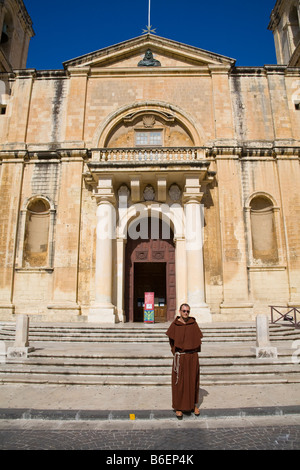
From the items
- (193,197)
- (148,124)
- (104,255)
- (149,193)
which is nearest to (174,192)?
(149,193)

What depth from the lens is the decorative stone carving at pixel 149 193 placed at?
54.3ft

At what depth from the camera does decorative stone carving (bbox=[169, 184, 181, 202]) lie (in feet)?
54.1

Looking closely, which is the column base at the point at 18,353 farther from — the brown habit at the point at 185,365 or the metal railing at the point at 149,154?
the metal railing at the point at 149,154

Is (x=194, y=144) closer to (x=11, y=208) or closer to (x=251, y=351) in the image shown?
(x=11, y=208)

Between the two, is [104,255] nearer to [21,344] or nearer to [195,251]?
[195,251]

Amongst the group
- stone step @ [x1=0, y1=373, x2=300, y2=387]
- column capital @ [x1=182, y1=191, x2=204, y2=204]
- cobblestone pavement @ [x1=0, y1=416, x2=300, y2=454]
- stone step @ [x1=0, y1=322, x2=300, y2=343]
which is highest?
column capital @ [x1=182, y1=191, x2=204, y2=204]

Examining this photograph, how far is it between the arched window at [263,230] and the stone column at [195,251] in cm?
296

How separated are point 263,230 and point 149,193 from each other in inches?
245

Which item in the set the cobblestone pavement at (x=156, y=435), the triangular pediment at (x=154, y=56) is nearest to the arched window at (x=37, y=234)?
the triangular pediment at (x=154, y=56)

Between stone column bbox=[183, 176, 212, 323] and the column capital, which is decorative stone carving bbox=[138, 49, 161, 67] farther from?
the column capital

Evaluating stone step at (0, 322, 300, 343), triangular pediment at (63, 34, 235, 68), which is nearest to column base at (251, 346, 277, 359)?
stone step at (0, 322, 300, 343)

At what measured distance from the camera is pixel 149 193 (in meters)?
16.6

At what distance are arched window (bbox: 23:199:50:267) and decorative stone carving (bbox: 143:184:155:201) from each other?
5.15 metres

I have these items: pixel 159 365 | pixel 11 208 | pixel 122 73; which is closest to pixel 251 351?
pixel 159 365
